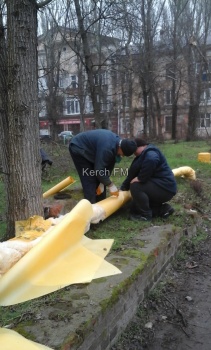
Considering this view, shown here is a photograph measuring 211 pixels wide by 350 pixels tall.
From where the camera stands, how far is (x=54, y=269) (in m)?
2.85

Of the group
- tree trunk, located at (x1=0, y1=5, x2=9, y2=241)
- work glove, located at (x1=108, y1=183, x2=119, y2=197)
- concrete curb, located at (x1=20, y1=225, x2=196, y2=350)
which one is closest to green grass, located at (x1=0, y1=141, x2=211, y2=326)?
concrete curb, located at (x1=20, y1=225, x2=196, y2=350)

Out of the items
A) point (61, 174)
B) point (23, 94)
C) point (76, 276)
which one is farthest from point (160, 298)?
point (61, 174)

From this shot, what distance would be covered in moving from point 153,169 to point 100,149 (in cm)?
79

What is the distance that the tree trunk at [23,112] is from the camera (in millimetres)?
3604

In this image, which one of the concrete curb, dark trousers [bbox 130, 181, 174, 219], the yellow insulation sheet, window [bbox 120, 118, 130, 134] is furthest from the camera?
window [bbox 120, 118, 130, 134]

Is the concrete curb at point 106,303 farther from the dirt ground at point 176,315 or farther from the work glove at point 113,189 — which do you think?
the work glove at point 113,189

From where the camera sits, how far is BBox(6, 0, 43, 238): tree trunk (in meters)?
3.60

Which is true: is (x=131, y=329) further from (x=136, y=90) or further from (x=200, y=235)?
(x=136, y=90)

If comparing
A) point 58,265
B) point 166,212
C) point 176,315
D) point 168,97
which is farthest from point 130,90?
point 58,265

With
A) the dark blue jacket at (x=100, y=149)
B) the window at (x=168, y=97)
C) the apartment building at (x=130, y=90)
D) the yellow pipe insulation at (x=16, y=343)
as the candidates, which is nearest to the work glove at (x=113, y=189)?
the dark blue jacket at (x=100, y=149)

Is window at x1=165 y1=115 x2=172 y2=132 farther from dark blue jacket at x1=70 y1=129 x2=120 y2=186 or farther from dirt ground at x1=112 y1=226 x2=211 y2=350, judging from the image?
dirt ground at x1=112 y1=226 x2=211 y2=350

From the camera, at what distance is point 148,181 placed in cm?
486

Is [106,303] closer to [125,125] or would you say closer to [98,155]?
[98,155]

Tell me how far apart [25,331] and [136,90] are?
93.8ft
